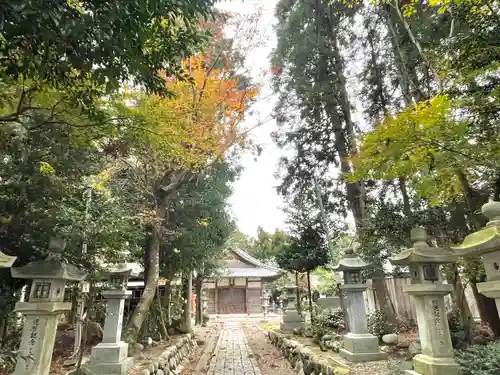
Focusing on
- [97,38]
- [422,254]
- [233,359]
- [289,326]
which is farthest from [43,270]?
[289,326]

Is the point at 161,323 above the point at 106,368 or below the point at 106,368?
above

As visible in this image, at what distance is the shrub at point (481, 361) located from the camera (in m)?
3.79

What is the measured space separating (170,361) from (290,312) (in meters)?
6.76

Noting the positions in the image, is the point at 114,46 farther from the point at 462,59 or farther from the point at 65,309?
the point at 462,59

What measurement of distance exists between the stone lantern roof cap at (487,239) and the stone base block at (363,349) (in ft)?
12.5

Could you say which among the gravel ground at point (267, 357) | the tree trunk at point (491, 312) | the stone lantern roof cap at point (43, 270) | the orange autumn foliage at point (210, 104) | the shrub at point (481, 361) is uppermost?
the orange autumn foliage at point (210, 104)

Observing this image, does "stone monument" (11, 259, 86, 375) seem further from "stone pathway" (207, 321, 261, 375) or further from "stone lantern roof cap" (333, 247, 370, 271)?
"stone lantern roof cap" (333, 247, 370, 271)

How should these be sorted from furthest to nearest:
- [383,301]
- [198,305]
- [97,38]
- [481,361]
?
[198,305] < [383,301] < [481,361] < [97,38]

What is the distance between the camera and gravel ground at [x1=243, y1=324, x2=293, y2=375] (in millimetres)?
8789

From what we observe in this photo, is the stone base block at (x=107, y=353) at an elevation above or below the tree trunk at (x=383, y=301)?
below

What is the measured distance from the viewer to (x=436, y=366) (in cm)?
446

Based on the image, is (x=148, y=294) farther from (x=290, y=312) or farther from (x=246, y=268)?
(x=246, y=268)

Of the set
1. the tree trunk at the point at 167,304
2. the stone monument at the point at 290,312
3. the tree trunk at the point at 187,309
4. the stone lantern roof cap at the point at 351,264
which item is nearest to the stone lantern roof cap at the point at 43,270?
the stone lantern roof cap at the point at 351,264

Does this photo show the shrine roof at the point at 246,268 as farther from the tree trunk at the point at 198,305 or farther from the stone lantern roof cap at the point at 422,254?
the stone lantern roof cap at the point at 422,254
